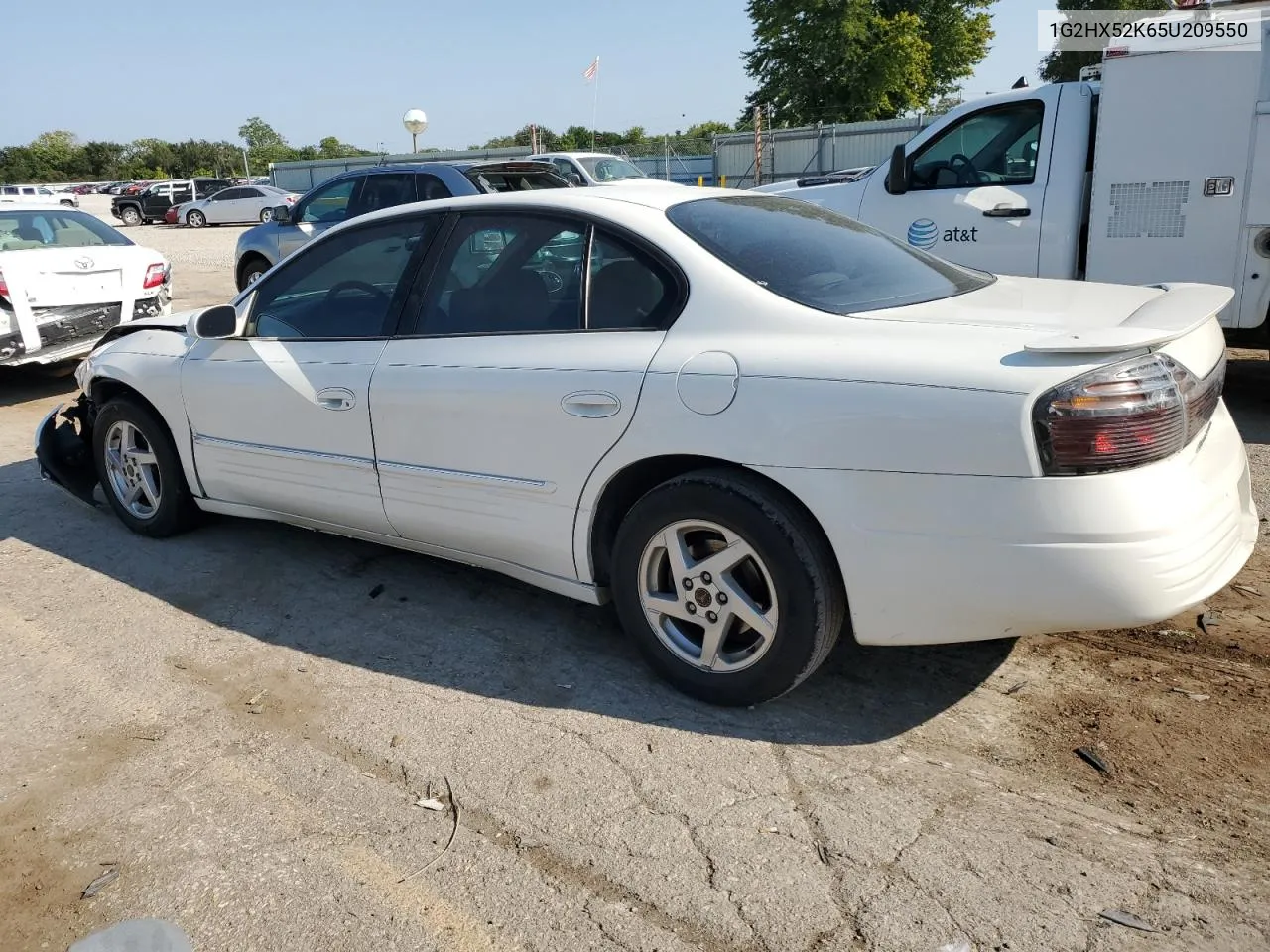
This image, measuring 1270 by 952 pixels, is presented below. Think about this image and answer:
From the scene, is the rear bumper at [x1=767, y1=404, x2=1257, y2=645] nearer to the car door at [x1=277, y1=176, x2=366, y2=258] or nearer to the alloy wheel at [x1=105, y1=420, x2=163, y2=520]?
the alloy wheel at [x1=105, y1=420, x2=163, y2=520]

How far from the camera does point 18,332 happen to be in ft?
26.3

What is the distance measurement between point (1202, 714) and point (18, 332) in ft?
27.6

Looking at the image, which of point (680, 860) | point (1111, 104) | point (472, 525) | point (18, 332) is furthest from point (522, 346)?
point (18, 332)

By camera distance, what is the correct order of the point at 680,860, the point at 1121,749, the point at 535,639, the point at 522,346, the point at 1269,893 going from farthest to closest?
the point at 535,639, the point at 522,346, the point at 1121,749, the point at 680,860, the point at 1269,893

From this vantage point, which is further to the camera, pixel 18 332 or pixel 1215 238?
pixel 18 332

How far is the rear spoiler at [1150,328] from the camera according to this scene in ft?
8.39

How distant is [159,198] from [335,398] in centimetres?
4052

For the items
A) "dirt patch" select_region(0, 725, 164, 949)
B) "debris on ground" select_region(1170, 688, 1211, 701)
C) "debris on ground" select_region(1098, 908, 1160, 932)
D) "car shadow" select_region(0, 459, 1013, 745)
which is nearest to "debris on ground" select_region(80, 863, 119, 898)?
"dirt patch" select_region(0, 725, 164, 949)

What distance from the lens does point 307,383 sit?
13.2 feet

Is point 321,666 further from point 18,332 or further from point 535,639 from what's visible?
point 18,332

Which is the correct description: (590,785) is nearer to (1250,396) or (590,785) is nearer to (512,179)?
(1250,396)

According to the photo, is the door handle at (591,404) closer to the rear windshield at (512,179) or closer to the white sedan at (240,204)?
the rear windshield at (512,179)

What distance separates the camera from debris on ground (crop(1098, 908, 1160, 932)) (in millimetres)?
2225

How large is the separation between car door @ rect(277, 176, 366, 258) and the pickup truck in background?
29.3 meters
